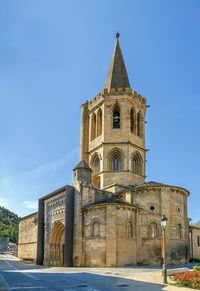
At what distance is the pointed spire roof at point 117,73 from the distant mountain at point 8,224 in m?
104

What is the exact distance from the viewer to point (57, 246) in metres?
36.2

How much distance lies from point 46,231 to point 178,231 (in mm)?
16357

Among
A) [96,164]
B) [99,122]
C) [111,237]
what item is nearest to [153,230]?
[111,237]

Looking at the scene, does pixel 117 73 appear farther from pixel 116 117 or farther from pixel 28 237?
pixel 28 237

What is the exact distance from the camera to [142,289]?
44.7 feet

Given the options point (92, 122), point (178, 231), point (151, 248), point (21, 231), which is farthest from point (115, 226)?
point (21, 231)

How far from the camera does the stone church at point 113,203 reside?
94.1 ft

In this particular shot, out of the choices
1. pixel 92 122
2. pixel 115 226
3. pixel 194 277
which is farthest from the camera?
pixel 92 122

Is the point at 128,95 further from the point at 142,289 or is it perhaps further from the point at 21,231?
the point at 21,231

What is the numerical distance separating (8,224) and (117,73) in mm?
144998

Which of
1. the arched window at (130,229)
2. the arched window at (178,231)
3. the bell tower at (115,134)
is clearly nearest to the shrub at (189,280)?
the arched window at (130,229)

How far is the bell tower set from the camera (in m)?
36.9

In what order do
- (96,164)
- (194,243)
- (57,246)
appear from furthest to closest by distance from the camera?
(96,164), (194,243), (57,246)

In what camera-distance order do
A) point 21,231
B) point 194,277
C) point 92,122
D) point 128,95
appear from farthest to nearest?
point 21,231 → point 92,122 → point 128,95 → point 194,277
